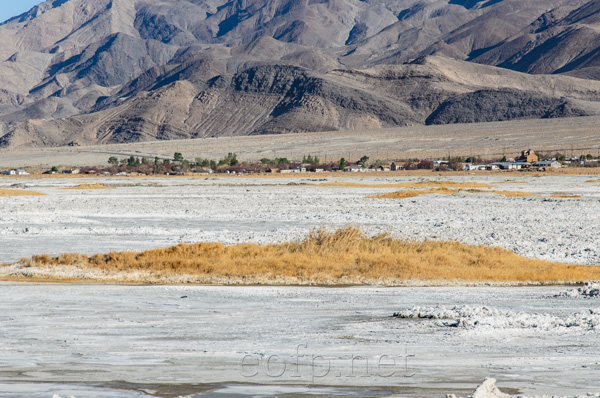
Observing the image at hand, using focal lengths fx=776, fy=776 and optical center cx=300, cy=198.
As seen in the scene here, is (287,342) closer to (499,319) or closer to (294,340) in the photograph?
(294,340)

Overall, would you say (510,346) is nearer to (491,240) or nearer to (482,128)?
(491,240)

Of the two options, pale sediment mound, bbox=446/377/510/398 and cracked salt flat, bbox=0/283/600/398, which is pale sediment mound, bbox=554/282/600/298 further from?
pale sediment mound, bbox=446/377/510/398

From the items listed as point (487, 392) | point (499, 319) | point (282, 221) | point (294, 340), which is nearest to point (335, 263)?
point (499, 319)

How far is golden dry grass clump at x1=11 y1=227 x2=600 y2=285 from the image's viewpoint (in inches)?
656

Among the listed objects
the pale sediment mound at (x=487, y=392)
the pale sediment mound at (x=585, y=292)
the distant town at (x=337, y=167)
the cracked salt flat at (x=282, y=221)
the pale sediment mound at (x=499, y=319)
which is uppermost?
the distant town at (x=337, y=167)

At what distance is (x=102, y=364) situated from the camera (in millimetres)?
8820

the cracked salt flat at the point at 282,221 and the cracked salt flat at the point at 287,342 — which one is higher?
the cracked salt flat at the point at 282,221

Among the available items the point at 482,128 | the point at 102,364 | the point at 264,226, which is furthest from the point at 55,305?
the point at 482,128

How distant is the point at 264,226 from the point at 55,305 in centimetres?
1689

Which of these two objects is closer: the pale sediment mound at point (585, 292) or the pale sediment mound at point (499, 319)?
the pale sediment mound at point (499, 319)

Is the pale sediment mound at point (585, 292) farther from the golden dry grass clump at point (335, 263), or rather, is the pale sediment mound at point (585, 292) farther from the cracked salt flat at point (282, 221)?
the cracked salt flat at point (282, 221)

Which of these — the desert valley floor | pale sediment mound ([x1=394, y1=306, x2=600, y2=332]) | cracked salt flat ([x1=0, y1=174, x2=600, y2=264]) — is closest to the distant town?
cracked salt flat ([x1=0, y1=174, x2=600, y2=264])

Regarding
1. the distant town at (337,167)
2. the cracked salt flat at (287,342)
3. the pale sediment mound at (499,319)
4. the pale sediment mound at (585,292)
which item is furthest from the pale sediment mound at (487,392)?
the distant town at (337,167)

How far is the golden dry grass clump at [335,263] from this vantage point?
16.7 meters
